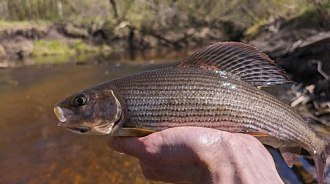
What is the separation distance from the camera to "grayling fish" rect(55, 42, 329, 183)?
11.2ft

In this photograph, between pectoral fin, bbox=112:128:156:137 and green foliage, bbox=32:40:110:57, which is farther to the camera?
green foliage, bbox=32:40:110:57

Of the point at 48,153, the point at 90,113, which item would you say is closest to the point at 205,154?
the point at 90,113

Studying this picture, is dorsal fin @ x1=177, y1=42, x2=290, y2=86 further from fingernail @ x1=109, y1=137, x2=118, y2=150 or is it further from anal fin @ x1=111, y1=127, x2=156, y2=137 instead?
fingernail @ x1=109, y1=137, x2=118, y2=150

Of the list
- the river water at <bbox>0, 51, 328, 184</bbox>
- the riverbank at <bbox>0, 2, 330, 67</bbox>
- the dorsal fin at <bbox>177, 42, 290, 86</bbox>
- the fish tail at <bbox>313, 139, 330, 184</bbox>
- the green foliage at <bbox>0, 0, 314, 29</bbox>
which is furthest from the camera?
the green foliage at <bbox>0, 0, 314, 29</bbox>

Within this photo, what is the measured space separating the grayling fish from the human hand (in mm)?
129

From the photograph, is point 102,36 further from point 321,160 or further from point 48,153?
point 321,160

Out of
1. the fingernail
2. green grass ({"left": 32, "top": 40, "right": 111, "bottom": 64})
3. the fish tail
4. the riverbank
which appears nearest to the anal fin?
the fingernail

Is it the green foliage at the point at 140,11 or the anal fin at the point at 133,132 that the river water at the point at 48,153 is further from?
the green foliage at the point at 140,11

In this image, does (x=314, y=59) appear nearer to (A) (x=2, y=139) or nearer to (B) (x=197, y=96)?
(A) (x=2, y=139)

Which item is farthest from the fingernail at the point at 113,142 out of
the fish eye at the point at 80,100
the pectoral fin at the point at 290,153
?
the pectoral fin at the point at 290,153

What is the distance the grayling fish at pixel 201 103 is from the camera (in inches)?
134

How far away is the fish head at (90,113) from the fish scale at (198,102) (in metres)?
0.13

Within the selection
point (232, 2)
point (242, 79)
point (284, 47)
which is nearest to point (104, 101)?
point (242, 79)

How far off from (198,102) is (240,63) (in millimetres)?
483
